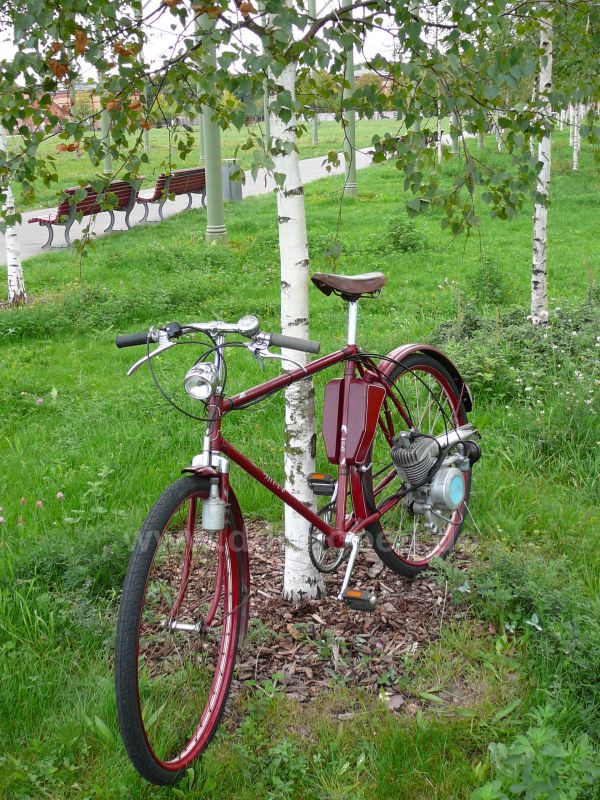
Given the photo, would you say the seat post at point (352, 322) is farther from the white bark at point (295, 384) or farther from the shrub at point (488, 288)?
the shrub at point (488, 288)

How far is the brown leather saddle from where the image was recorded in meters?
3.41

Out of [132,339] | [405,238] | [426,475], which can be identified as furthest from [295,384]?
[405,238]

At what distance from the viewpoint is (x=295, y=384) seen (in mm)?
3525

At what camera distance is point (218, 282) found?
1062 centimetres

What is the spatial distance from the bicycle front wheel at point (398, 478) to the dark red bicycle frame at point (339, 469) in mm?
53

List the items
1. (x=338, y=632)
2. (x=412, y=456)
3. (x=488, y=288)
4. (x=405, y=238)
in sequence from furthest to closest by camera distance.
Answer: (x=405, y=238) → (x=488, y=288) → (x=412, y=456) → (x=338, y=632)

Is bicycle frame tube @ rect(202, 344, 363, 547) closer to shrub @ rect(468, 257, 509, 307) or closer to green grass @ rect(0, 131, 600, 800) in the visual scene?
green grass @ rect(0, 131, 600, 800)

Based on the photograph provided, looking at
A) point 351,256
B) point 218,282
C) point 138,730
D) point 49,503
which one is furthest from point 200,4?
point 351,256

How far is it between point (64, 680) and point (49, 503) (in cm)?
153

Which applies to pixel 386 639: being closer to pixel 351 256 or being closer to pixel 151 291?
pixel 151 291

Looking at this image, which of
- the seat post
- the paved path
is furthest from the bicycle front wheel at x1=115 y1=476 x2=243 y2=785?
the paved path

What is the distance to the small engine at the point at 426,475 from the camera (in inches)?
148

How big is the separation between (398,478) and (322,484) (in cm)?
87

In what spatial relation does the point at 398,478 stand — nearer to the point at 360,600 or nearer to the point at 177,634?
the point at 360,600
